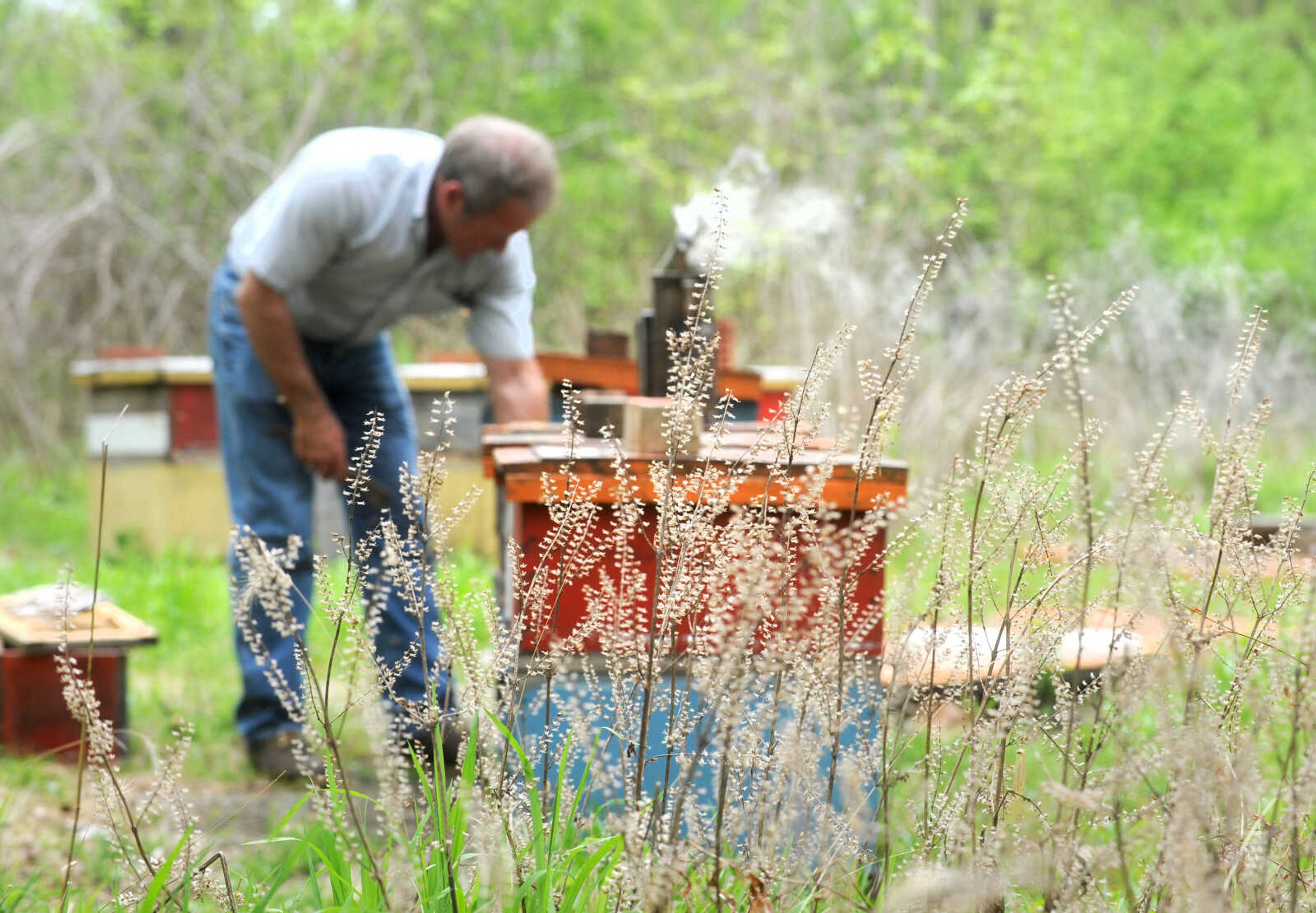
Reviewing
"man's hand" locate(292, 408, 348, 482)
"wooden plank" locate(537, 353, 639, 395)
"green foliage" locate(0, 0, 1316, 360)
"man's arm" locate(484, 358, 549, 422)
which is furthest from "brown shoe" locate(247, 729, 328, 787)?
"green foliage" locate(0, 0, 1316, 360)

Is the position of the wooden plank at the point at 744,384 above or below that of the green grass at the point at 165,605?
above

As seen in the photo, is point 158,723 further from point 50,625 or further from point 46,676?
point 50,625

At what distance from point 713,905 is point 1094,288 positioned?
861cm

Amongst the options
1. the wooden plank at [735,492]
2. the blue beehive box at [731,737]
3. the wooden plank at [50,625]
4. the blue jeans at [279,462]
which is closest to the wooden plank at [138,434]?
the wooden plank at [50,625]

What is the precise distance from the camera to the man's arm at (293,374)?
3.64m

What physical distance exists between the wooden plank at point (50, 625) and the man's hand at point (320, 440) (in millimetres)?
671

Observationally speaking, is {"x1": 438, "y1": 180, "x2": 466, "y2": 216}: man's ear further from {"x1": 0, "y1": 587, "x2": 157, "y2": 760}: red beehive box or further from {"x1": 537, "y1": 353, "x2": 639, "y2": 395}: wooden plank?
{"x1": 0, "y1": 587, "x2": 157, "y2": 760}: red beehive box

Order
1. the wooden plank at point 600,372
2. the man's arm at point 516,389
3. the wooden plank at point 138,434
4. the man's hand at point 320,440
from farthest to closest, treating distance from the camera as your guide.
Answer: the wooden plank at point 138,434, the wooden plank at point 600,372, the man's arm at point 516,389, the man's hand at point 320,440

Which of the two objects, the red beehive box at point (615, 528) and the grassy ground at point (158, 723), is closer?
the red beehive box at point (615, 528)

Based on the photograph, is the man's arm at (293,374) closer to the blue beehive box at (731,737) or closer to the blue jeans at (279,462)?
the blue jeans at (279,462)

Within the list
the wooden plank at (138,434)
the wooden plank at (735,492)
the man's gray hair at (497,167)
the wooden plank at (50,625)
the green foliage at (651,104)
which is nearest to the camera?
the wooden plank at (735,492)

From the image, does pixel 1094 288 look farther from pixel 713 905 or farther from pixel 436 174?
pixel 713 905

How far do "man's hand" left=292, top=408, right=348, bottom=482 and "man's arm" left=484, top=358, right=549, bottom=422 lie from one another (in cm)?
49

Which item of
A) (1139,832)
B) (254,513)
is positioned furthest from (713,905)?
(254,513)
